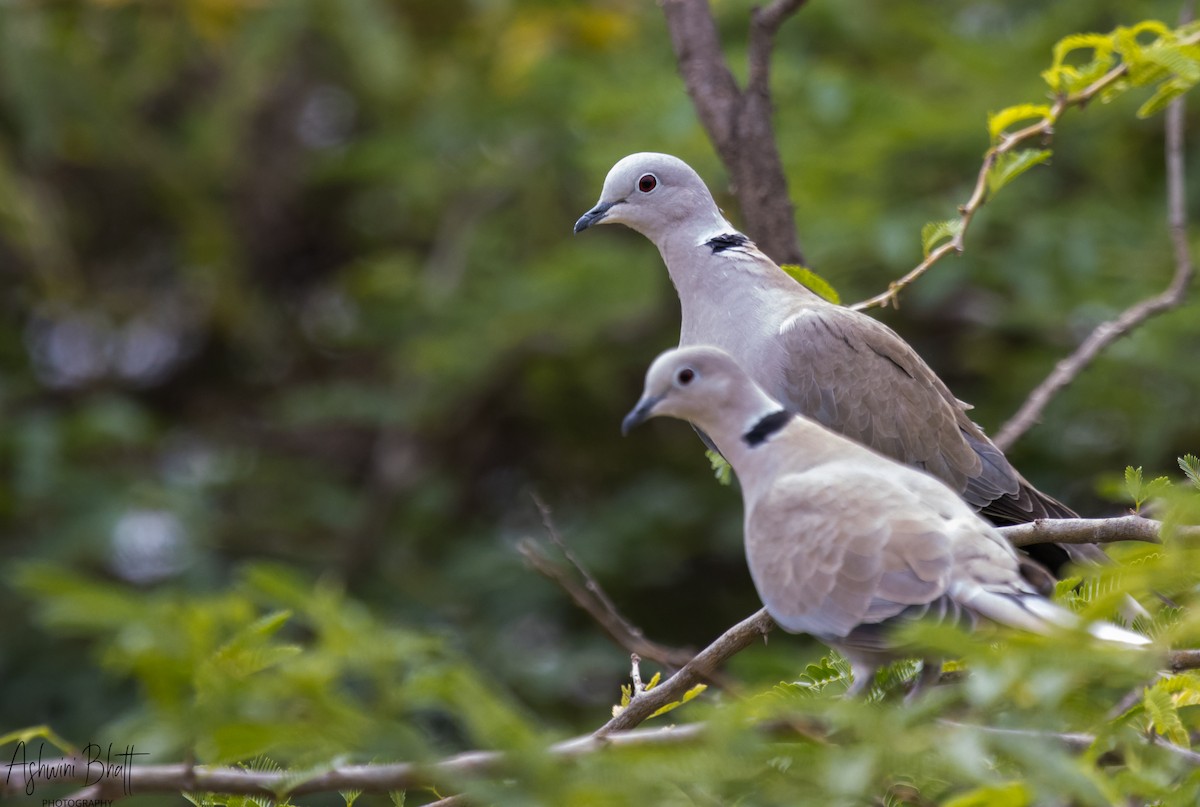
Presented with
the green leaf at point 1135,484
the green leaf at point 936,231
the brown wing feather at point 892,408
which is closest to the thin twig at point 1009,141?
the green leaf at point 936,231

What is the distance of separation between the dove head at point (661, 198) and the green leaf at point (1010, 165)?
2.27 ft

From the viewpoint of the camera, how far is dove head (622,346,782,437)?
2160mm

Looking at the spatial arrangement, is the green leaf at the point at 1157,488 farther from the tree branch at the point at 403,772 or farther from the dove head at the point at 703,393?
the dove head at the point at 703,393

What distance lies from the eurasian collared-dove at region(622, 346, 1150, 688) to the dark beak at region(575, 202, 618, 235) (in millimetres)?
1175

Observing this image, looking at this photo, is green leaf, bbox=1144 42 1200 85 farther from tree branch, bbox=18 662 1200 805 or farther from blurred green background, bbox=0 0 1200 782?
blurred green background, bbox=0 0 1200 782

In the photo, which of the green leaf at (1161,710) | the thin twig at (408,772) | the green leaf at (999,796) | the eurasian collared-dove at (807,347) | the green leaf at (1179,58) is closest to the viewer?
the green leaf at (999,796)

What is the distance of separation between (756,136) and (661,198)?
504mm

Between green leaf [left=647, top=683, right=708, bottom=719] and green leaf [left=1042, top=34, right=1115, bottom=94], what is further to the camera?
green leaf [left=1042, top=34, right=1115, bottom=94]

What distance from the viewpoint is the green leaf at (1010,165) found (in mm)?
3107

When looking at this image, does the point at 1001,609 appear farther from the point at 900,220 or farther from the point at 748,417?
the point at 900,220

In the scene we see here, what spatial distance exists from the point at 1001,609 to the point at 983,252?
359cm

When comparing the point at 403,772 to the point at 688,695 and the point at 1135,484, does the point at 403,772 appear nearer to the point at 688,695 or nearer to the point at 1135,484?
the point at 688,695

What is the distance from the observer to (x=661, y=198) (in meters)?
3.30

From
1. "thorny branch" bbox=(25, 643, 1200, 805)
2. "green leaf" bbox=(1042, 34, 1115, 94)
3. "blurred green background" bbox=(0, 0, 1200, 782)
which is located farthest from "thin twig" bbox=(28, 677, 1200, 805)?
"blurred green background" bbox=(0, 0, 1200, 782)
